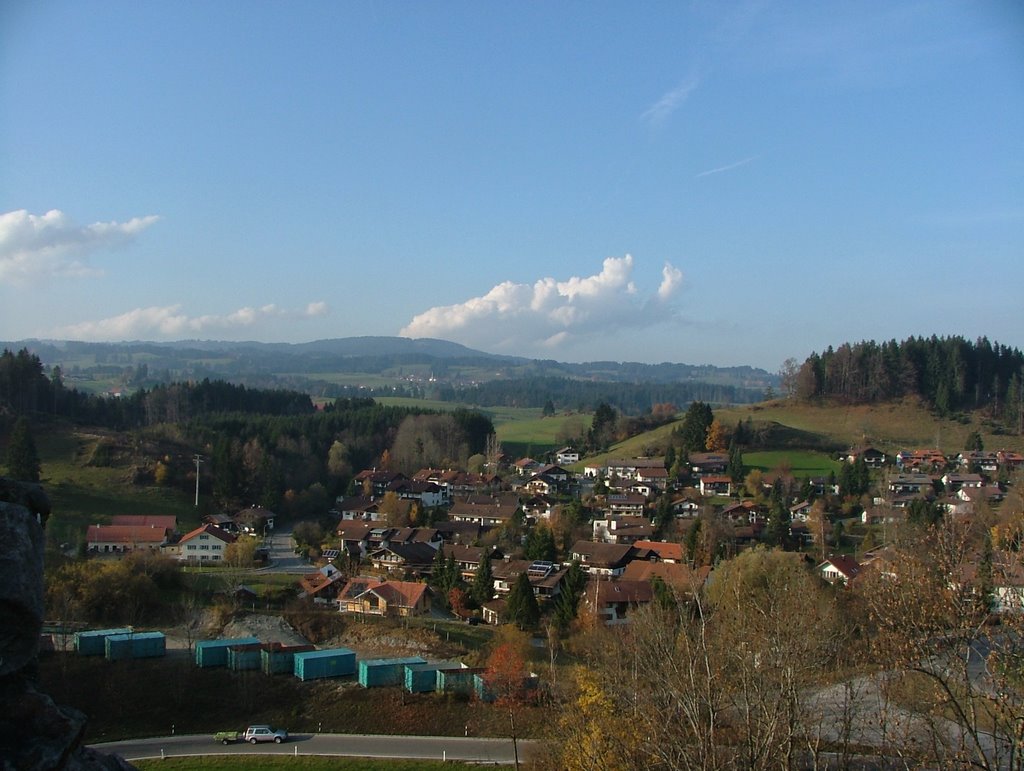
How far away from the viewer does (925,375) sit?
182ft

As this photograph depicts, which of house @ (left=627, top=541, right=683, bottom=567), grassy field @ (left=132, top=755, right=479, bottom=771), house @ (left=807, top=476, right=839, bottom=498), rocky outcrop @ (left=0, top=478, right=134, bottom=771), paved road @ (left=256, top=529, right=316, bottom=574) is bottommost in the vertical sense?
paved road @ (left=256, top=529, right=316, bottom=574)

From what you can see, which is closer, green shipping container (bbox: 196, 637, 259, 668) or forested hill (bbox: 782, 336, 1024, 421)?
green shipping container (bbox: 196, 637, 259, 668)

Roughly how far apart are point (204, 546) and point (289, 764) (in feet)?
60.6

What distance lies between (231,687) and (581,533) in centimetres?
1820

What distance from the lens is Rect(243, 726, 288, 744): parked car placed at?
611 inches

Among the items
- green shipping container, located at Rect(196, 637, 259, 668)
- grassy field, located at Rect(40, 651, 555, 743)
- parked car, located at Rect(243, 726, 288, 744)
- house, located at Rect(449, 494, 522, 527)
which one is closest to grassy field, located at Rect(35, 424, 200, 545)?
house, located at Rect(449, 494, 522, 527)

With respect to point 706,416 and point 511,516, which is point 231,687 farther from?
point 706,416

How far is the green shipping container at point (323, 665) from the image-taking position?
18.2 m

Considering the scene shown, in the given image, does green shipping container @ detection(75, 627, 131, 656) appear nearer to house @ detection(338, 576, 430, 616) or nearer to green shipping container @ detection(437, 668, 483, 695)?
house @ detection(338, 576, 430, 616)

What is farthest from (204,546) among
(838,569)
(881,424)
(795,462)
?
(881,424)

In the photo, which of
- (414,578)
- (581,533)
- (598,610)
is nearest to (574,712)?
(598,610)

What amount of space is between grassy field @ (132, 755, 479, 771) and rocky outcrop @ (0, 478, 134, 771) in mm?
10496

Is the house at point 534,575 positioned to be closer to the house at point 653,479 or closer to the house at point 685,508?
the house at point 685,508

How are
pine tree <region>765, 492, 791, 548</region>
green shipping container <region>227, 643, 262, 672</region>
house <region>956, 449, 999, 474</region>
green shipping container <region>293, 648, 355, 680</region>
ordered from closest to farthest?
green shipping container <region>293, 648, 355, 680</region> < green shipping container <region>227, 643, 262, 672</region> < pine tree <region>765, 492, 791, 548</region> < house <region>956, 449, 999, 474</region>
